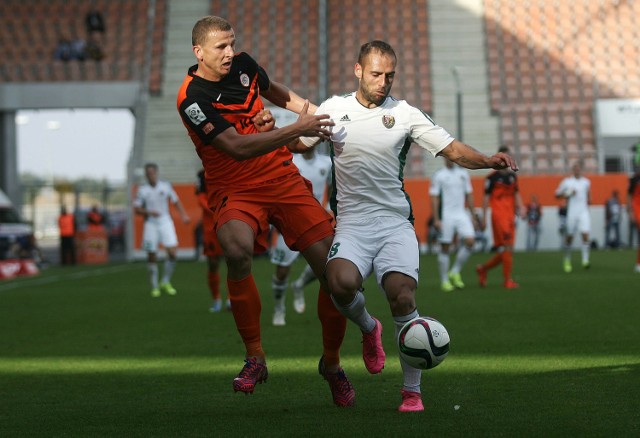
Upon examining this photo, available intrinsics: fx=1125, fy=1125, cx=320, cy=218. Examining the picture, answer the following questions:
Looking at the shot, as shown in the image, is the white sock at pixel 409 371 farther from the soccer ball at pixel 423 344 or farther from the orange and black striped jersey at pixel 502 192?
the orange and black striped jersey at pixel 502 192

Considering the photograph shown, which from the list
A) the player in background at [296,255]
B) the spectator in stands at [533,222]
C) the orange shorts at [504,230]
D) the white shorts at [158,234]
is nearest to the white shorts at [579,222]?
the orange shorts at [504,230]

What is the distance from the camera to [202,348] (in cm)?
1017

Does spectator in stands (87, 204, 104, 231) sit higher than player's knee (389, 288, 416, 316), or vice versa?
spectator in stands (87, 204, 104, 231)

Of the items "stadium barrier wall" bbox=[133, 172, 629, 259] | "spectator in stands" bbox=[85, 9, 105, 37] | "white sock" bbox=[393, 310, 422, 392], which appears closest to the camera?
"white sock" bbox=[393, 310, 422, 392]

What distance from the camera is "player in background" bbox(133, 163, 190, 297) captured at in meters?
18.2

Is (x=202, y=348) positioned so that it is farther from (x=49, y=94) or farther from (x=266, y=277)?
(x=49, y=94)

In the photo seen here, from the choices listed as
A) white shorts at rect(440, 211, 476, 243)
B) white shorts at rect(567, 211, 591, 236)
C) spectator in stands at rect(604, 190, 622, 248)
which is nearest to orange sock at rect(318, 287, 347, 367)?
white shorts at rect(440, 211, 476, 243)

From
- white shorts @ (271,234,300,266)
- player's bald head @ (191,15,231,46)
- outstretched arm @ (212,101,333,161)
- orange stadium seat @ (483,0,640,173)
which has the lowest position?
white shorts @ (271,234,300,266)

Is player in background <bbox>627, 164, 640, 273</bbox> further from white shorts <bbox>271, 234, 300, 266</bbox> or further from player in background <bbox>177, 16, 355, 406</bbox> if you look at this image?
player in background <bbox>177, 16, 355, 406</bbox>

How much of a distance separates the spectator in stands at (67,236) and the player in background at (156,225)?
43.8 feet

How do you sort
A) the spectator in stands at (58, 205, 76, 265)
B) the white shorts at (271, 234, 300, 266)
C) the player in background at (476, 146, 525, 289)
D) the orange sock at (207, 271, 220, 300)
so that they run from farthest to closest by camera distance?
1. the spectator in stands at (58, 205, 76, 265)
2. the player in background at (476, 146, 525, 289)
3. the orange sock at (207, 271, 220, 300)
4. the white shorts at (271, 234, 300, 266)

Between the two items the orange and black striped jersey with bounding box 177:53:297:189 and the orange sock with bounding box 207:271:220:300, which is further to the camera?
the orange sock with bounding box 207:271:220:300

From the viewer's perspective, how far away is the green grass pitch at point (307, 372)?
19.9 feet

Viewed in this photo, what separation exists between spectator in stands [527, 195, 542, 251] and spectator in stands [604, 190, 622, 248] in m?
1.96
